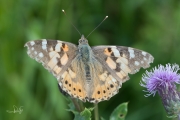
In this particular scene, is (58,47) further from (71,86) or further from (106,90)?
(106,90)

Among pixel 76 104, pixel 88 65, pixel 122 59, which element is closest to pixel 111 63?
pixel 122 59

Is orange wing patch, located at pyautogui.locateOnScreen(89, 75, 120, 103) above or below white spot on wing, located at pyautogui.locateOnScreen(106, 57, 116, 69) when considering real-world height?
below

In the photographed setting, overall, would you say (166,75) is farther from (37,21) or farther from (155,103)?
(37,21)

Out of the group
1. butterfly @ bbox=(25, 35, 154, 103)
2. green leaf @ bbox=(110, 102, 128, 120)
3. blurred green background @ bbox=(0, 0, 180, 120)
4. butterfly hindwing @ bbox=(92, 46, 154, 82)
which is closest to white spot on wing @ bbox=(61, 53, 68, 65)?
butterfly @ bbox=(25, 35, 154, 103)

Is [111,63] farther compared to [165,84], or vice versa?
[111,63]

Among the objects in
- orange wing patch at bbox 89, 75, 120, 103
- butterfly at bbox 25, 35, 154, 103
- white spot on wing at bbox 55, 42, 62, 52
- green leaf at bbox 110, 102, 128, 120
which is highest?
white spot on wing at bbox 55, 42, 62, 52

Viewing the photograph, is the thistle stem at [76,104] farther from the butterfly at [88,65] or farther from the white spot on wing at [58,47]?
the white spot on wing at [58,47]

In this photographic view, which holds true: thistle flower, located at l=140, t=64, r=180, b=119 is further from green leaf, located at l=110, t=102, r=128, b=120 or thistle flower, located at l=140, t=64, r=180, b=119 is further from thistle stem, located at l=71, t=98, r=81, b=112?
thistle stem, located at l=71, t=98, r=81, b=112
